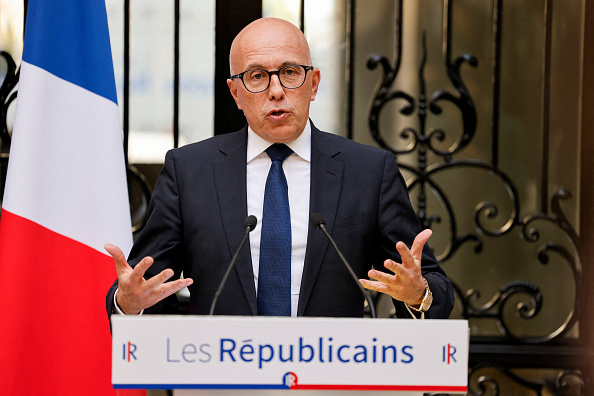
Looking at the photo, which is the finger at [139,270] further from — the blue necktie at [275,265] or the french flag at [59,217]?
the french flag at [59,217]

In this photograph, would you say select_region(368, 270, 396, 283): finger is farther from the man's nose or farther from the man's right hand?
the man's nose

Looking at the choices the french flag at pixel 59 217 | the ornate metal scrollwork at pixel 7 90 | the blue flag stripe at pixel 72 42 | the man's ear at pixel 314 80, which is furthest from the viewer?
the ornate metal scrollwork at pixel 7 90

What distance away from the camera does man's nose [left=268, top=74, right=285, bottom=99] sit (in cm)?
191

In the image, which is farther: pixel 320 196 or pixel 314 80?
pixel 314 80

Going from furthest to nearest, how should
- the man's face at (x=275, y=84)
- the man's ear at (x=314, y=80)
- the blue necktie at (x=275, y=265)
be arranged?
the man's ear at (x=314, y=80), the man's face at (x=275, y=84), the blue necktie at (x=275, y=265)

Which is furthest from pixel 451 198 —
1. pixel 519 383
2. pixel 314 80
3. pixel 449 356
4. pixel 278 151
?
pixel 449 356

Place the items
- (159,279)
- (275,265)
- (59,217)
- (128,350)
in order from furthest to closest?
(59,217), (275,265), (159,279), (128,350)

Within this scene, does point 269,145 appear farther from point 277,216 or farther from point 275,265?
point 275,265

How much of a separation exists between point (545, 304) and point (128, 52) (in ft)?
7.21

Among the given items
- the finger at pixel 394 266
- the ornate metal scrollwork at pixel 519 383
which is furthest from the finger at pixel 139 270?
the ornate metal scrollwork at pixel 519 383

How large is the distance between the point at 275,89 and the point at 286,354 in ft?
2.94

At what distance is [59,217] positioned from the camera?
249cm

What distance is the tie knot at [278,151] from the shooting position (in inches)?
77.6

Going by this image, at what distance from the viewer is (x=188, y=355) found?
1.23 m
